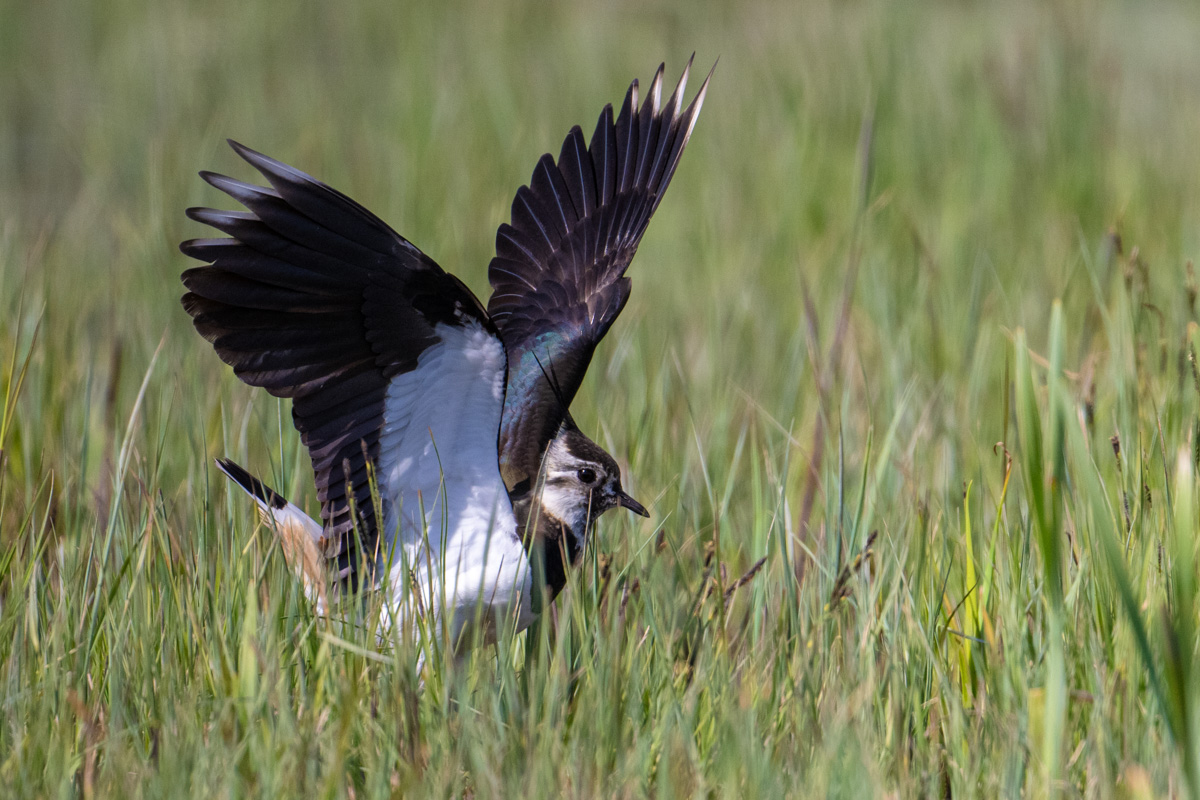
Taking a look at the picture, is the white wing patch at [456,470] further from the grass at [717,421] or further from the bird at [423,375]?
the grass at [717,421]

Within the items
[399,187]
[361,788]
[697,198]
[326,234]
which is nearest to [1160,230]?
[697,198]

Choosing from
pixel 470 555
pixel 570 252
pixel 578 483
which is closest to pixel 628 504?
pixel 578 483

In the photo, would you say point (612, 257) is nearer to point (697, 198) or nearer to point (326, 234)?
point (326, 234)

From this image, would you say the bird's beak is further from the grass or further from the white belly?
the white belly

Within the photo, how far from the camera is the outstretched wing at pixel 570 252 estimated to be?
2.80m

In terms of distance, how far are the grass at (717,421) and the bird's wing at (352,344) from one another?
0.80 ft

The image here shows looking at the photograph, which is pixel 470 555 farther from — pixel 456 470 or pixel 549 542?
pixel 549 542

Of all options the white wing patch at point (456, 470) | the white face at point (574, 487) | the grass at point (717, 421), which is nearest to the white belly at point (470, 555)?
the white wing patch at point (456, 470)

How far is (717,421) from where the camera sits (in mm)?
3217

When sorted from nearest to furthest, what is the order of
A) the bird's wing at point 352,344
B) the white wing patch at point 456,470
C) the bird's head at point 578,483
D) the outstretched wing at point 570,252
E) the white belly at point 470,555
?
the bird's wing at point 352,344 < the white wing patch at point 456,470 < the white belly at point 470,555 < the bird's head at point 578,483 < the outstretched wing at point 570,252

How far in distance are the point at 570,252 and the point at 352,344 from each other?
0.89 metres

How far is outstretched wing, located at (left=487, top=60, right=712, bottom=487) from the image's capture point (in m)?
2.80

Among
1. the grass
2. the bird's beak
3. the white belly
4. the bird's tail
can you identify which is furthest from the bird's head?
the bird's tail

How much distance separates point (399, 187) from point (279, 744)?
138 inches
